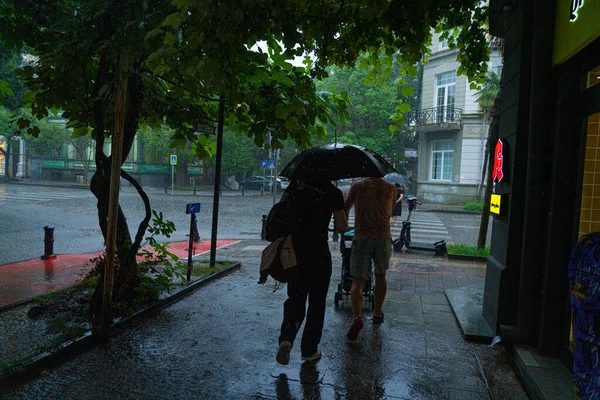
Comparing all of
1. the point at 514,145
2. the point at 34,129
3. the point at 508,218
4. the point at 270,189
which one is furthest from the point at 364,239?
the point at 270,189

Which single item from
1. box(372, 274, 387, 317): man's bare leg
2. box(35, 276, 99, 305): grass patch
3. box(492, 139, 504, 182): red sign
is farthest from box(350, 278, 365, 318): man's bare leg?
box(35, 276, 99, 305): grass patch

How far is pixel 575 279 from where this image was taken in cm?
222

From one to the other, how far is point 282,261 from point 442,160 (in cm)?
2847

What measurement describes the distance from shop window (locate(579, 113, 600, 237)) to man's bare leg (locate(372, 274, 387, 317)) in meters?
2.12

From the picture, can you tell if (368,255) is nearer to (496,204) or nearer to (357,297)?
(357,297)

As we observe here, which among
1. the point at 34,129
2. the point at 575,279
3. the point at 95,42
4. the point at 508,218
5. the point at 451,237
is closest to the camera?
the point at 575,279

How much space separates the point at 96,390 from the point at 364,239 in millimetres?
3079

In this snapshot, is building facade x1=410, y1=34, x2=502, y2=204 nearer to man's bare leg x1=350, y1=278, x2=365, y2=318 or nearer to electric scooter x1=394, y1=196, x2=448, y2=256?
electric scooter x1=394, y1=196, x2=448, y2=256

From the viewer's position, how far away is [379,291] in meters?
5.37

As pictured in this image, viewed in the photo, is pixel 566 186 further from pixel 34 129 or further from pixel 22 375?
pixel 34 129

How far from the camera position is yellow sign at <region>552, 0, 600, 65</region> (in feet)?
11.5

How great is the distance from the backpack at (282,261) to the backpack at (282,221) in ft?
0.19

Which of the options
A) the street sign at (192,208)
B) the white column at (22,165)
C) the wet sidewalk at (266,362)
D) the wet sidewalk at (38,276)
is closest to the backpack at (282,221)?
the wet sidewalk at (266,362)

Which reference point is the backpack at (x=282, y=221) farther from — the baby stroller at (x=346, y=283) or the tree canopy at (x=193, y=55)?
the baby stroller at (x=346, y=283)
